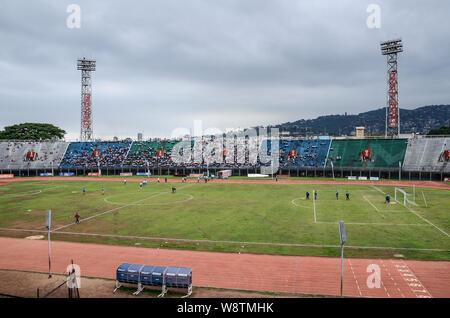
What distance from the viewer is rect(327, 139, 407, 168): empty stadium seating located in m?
72.5

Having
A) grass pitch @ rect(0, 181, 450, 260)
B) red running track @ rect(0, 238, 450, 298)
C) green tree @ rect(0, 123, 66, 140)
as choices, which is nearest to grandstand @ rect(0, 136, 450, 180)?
grass pitch @ rect(0, 181, 450, 260)

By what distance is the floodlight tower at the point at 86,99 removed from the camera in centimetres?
10336

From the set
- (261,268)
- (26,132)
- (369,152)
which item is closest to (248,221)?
(261,268)

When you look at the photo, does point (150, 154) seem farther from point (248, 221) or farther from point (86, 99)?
point (248, 221)

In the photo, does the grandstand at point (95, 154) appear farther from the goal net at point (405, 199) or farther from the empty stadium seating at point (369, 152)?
the goal net at point (405, 199)

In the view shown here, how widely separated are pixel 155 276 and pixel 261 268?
7.07 meters

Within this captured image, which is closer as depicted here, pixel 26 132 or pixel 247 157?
pixel 247 157

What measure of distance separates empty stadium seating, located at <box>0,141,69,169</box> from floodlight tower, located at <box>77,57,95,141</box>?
29.5ft

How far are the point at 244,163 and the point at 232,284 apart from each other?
67571mm

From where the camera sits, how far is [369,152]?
245 feet
